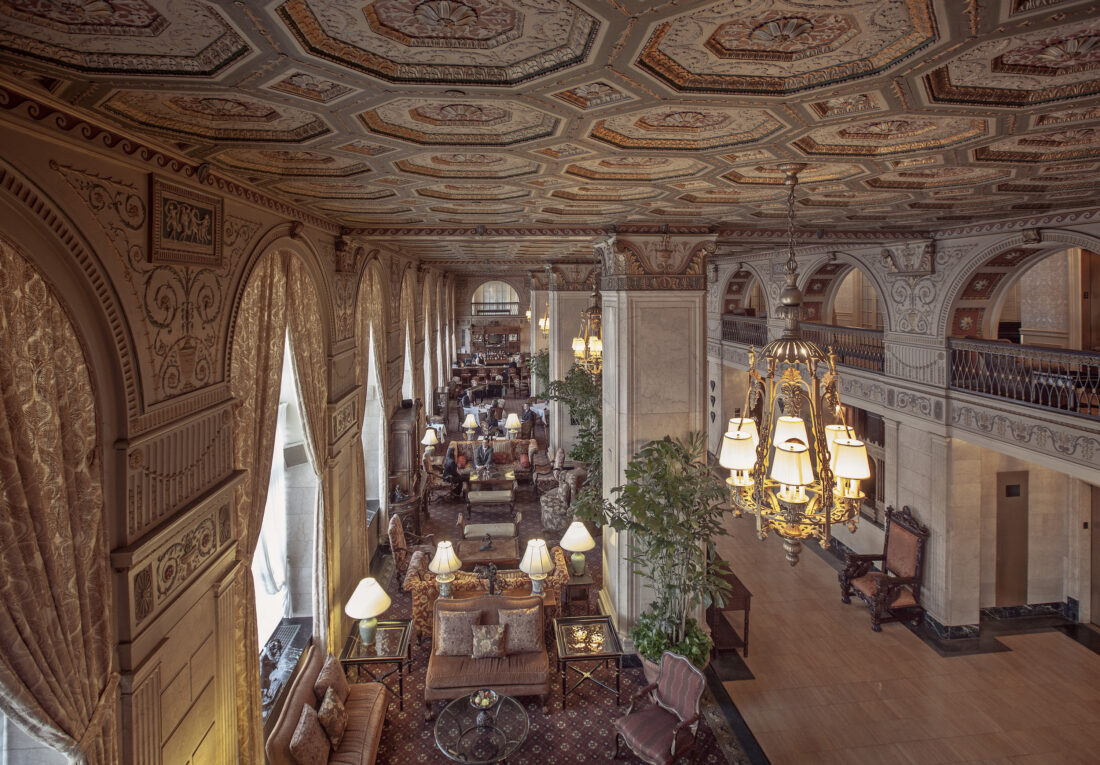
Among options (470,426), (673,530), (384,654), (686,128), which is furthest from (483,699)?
(470,426)

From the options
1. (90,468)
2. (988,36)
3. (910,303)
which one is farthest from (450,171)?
(910,303)

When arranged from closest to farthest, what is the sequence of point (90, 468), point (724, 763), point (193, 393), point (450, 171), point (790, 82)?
point (790, 82) < point (90, 468) < point (193, 393) < point (450, 171) < point (724, 763)

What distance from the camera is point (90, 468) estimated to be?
2.81 metres

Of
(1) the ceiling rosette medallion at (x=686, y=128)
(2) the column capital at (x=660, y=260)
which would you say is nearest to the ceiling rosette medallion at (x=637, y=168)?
(1) the ceiling rosette medallion at (x=686, y=128)

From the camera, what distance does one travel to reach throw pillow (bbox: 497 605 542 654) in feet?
21.7

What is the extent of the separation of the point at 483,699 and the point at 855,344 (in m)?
8.45

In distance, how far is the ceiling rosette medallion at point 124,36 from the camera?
1.80 metres

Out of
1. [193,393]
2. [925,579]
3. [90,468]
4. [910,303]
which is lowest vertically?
[925,579]

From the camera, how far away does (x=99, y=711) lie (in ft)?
8.95

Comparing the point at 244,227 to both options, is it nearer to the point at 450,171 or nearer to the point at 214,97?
the point at 450,171

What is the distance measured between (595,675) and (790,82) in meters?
6.22

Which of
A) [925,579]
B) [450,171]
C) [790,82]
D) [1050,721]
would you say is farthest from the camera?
[925,579]

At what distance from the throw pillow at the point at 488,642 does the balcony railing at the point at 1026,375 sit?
20.5ft

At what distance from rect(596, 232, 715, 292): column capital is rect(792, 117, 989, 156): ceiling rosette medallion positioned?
319 centimetres
